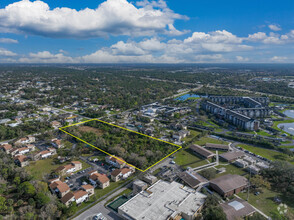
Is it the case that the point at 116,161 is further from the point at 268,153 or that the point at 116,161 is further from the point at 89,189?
the point at 268,153

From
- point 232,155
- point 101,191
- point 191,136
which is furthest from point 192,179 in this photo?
point 191,136

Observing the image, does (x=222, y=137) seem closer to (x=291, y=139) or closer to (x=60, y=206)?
(x=291, y=139)

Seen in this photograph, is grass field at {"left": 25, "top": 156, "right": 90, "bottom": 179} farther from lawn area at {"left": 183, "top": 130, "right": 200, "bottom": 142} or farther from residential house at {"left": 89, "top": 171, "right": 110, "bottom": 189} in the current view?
lawn area at {"left": 183, "top": 130, "right": 200, "bottom": 142}

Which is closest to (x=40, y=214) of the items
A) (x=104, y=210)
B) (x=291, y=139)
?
(x=104, y=210)

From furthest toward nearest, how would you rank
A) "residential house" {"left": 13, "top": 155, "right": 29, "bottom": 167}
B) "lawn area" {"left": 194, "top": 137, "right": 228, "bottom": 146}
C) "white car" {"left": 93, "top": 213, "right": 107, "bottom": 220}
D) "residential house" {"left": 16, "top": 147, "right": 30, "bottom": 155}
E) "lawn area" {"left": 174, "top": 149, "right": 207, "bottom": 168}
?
"lawn area" {"left": 194, "top": 137, "right": 228, "bottom": 146} < "residential house" {"left": 16, "top": 147, "right": 30, "bottom": 155} < "lawn area" {"left": 174, "top": 149, "right": 207, "bottom": 168} < "residential house" {"left": 13, "top": 155, "right": 29, "bottom": 167} < "white car" {"left": 93, "top": 213, "right": 107, "bottom": 220}

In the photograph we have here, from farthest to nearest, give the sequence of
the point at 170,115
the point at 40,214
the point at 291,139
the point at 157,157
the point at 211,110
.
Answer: the point at 211,110, the point at 170,115, the point at 291,139, the point at 157,157, the point at 40,214

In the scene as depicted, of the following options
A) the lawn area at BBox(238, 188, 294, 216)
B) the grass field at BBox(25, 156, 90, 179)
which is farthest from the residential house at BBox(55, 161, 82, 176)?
the lawn area at BBox(238, 188, 294, 216)
